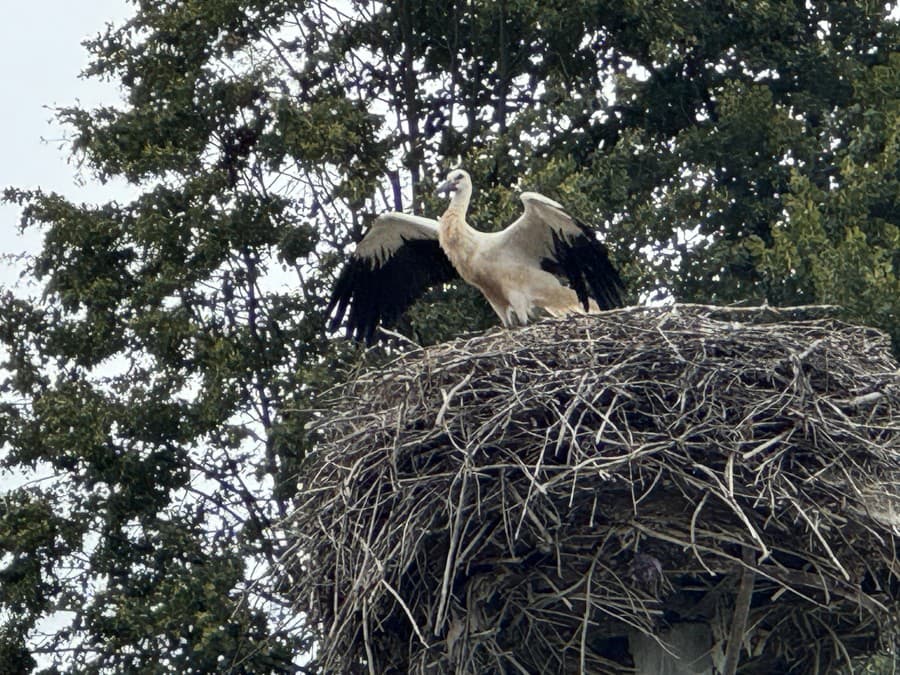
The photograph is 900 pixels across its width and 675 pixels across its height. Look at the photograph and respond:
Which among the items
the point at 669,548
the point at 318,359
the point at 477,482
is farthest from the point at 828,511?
the point at 318,359

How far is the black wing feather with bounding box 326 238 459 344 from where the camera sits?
13086 millimetres

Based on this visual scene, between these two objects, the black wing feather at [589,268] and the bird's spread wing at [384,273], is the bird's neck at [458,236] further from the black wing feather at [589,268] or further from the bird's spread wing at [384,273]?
the black wing feather at [589,268]

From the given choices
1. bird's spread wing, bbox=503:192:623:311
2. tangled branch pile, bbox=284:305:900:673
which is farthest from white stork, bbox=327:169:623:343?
tangled branch pile, bbox=284:305:900:673

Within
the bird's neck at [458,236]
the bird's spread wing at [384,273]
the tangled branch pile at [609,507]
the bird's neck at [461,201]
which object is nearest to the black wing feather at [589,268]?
the bird's neck at [458,236]

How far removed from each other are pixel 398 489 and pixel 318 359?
6.52m

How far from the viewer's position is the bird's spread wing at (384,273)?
42.8 ft

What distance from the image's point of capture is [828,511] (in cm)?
862

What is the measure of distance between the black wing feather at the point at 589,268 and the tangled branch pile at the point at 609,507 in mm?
2384

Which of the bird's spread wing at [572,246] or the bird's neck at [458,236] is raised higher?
the bird's neck at [458,236]

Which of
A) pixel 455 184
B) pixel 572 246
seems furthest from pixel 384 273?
pixel 572 246

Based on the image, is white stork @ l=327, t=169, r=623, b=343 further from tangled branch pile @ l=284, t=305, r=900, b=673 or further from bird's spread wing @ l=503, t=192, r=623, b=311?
tangled branch pile @ l=284, t=305, r=900, b=673

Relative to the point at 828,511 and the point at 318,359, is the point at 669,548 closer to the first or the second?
the point at 828,511

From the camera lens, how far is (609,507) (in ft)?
29.3

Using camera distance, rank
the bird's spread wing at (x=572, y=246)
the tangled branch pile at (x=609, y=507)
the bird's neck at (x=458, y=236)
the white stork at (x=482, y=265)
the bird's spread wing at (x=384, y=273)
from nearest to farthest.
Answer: the tangled branch pile at (x=609, y=507), the bird's spread wing at (x=572, y=246), the white stork at (x=482, y=265), the bird's neck at (x=458, y=236), the bird's spread wing at (x=384, y=273)
